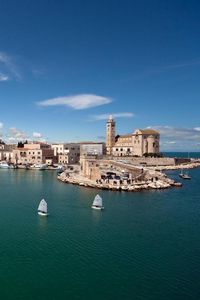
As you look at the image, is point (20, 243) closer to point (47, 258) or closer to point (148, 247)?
point (47, 258)

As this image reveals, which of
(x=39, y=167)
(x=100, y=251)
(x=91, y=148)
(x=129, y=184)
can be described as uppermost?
(x=91, y=148)

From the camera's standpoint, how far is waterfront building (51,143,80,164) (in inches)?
2719

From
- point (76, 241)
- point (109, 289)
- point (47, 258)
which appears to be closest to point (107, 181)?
point (76, 241)

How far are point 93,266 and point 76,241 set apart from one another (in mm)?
3233

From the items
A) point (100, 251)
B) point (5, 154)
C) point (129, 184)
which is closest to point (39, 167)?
point (5, 154)

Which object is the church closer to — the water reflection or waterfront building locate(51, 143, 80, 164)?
waterfront building locate(51, 143, 80, 164)

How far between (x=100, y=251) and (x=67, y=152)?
179 feet

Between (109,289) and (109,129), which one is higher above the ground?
(109,129)

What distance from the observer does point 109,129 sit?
7838 centimetres

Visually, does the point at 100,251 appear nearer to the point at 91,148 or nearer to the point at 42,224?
the point at 42,224

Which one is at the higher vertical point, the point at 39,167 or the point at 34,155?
the point at 34,155

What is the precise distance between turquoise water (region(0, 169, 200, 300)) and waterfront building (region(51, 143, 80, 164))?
137 feet

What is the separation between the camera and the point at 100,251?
15.4 m

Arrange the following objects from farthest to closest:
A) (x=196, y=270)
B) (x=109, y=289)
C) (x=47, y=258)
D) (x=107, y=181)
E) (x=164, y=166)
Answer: (x=164, y=166) → (x=107, y=181) → (x=47, y=258) → (x=196, y=270) → (x=109, y=289)
